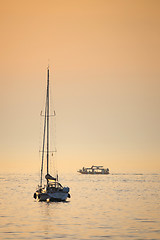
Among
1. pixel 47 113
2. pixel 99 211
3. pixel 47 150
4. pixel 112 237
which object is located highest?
pixel 47 113

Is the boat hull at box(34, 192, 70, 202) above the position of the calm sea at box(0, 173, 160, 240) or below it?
above

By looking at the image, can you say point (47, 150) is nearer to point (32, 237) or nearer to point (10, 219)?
point (10, 219)

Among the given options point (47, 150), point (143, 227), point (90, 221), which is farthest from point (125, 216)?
point (47, 150)

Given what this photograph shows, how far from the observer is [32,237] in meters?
59.6

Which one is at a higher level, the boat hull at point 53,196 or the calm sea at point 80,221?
the boat hull at point 53,196

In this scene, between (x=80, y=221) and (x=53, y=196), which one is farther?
(x=53, y=196)

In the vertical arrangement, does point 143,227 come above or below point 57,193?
below

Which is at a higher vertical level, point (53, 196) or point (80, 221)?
point (53, 196)

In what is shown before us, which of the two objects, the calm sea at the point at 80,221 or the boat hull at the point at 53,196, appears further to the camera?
the boat hull at the point at 53,196

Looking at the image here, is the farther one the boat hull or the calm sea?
the boat hull

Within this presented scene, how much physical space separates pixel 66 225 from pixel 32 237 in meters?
11.3

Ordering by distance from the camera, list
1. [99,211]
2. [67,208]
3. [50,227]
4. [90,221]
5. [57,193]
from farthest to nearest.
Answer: [57,193]
[67,208]
[99,211]
[90,221]
[50,227]

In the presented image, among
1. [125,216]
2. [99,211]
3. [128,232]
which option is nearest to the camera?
[128,232]

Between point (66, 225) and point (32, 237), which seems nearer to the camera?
point (32, 237)
